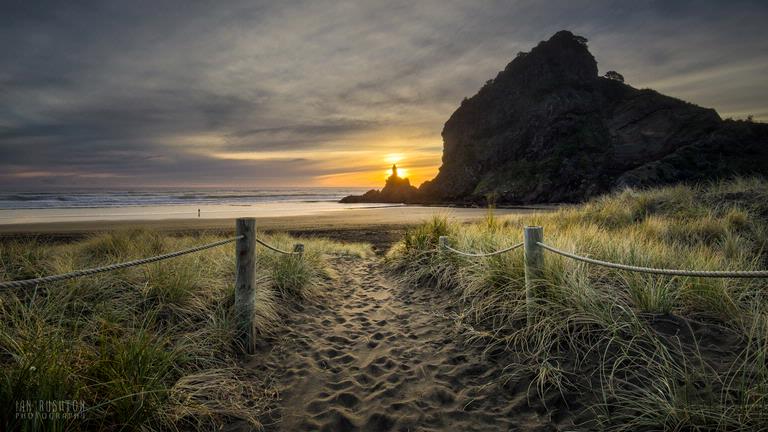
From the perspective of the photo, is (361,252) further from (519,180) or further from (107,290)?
(519,180)

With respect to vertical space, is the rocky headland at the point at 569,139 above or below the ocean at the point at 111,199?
above

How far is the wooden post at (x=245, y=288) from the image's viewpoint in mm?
4023

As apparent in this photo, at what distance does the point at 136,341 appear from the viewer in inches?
108

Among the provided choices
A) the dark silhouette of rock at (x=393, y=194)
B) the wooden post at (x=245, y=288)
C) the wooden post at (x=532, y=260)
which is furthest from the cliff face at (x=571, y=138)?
the wooden post at (x=245, y=288)

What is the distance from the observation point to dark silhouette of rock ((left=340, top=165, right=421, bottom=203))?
5297 centimetres

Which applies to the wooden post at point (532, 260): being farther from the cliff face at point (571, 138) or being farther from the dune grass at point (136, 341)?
the cliff face at point (571, 138)

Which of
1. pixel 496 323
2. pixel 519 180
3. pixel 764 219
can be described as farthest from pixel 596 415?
pixel 519 180

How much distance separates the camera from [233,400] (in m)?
3.03

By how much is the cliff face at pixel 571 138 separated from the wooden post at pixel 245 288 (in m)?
37.6

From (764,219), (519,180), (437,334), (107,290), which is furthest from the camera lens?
(519,180)

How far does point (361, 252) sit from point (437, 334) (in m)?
6.60

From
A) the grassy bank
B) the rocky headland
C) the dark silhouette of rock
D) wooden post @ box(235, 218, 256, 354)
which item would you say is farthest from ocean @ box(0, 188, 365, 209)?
the grassy bank

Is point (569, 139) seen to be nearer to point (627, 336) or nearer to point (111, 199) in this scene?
point (627, 336)

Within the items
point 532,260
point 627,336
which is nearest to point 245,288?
point 532,260
